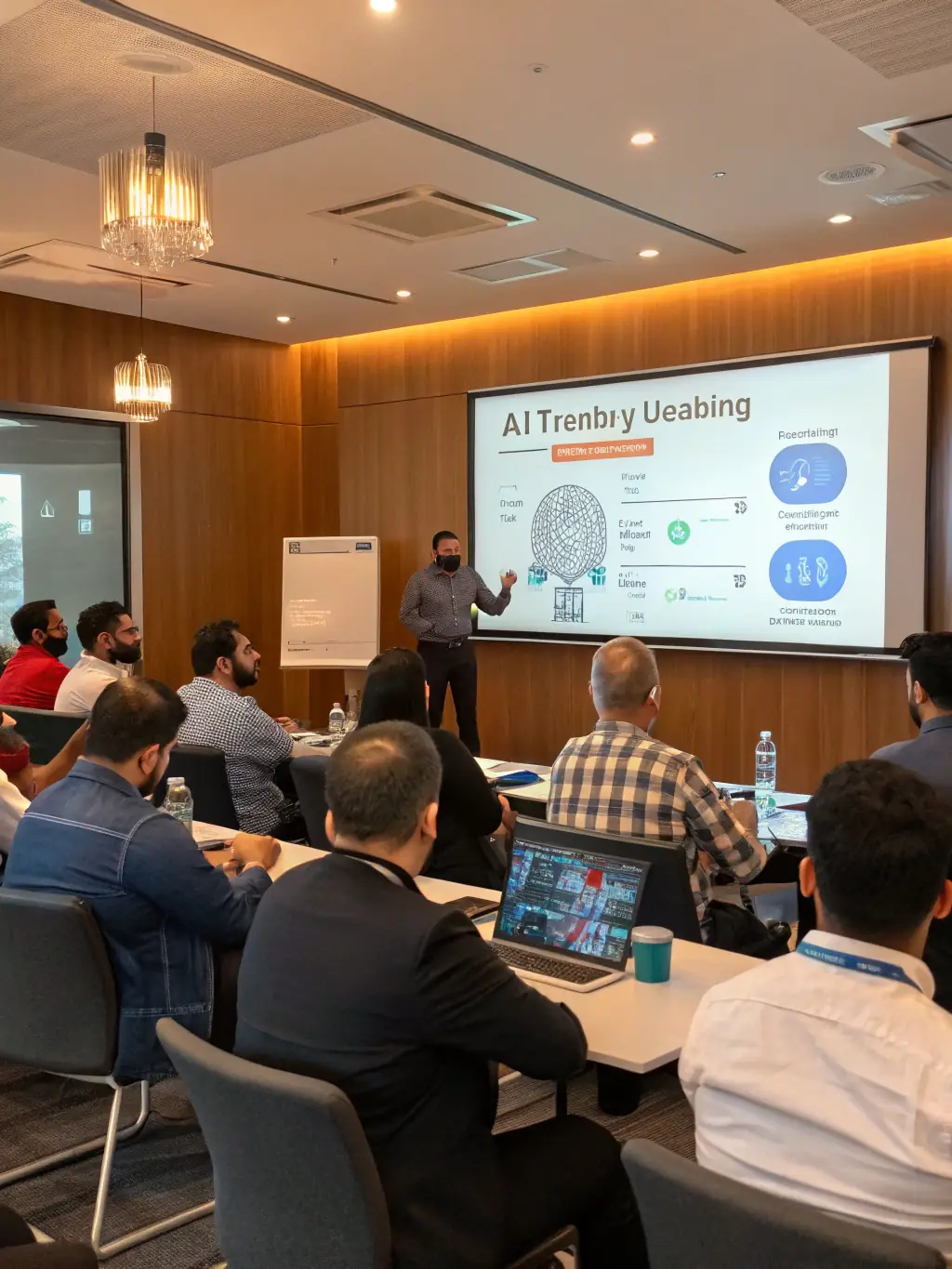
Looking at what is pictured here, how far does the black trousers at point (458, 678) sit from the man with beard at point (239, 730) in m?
3.58

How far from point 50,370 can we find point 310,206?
3.24 metres

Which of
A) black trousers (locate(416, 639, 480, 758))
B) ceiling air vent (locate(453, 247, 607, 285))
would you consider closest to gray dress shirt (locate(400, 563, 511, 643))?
black trousers (locate(416, 639, 480, 758))

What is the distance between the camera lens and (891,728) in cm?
710

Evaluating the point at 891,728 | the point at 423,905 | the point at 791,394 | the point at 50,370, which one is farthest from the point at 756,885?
the point at 50,370

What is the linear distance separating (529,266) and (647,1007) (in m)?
5.85

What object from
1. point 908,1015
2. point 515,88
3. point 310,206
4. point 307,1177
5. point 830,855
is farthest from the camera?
point 310,206

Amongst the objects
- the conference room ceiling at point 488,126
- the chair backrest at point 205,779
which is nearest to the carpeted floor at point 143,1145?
the chair backrest at point 205,779

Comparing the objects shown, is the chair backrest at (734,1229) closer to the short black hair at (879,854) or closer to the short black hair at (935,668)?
the short black hair at (879,854)

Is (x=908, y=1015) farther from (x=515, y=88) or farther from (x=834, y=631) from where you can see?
(x=834, y=631)

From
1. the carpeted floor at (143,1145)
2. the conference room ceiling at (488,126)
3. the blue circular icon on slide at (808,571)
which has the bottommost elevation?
the carpeted floor at (143,1145)

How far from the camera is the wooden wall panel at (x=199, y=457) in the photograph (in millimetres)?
8430

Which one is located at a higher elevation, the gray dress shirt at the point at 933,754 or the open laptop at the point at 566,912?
the gray dress shirt at the point at 933,754

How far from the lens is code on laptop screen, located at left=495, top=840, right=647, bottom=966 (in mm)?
2484

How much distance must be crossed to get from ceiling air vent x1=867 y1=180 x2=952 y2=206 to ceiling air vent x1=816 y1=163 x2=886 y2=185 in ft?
0.86
